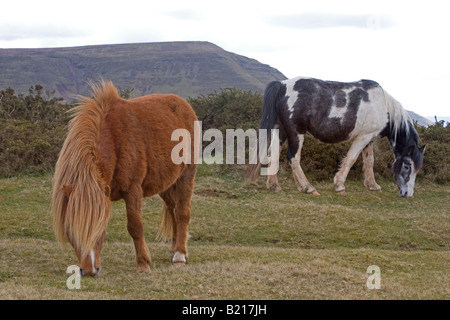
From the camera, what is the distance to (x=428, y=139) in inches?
696

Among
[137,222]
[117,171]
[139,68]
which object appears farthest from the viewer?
[139,68]

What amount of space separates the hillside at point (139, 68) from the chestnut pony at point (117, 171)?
8770cm

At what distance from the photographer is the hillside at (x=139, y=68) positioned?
336 ft

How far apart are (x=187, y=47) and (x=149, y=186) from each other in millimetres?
132671

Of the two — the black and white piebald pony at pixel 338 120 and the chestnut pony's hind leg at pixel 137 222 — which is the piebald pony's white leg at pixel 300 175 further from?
the chestnut pony's hind leg at pixel 137 222

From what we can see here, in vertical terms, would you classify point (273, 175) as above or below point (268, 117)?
below

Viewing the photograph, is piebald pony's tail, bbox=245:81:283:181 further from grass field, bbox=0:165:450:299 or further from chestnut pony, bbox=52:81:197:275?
chestnut pony, bbox=52:81:197:275

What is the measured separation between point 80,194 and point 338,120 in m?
8.28

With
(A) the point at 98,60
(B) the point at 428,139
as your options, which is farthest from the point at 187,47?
(B) the point at 428,139

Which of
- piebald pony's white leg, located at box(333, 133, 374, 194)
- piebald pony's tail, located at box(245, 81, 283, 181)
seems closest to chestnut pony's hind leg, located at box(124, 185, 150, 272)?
piebald pony's tail, located at box(245, 81, 283, 181)

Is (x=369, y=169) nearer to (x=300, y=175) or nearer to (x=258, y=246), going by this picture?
(x=300, y=175)

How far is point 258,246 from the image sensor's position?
9344 millimetres

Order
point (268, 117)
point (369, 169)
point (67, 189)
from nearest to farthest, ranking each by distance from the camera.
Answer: point (67, 189)
point (268, 117)
point (369, 169)

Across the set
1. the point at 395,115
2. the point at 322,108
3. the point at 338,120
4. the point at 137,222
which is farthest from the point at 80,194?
the point at 395,115
